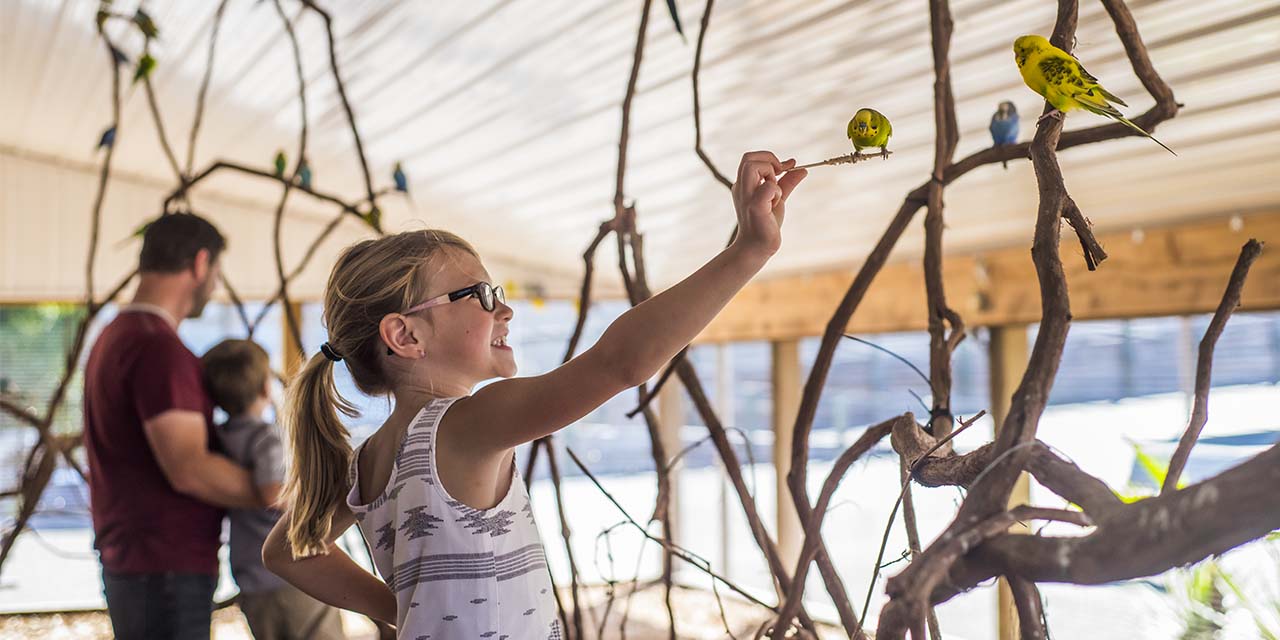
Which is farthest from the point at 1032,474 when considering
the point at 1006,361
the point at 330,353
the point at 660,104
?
the point at 1006,361

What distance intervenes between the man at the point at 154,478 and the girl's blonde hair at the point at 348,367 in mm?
634

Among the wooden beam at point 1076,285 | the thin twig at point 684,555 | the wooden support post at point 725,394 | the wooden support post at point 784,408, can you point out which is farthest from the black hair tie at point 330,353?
the wooden support post at point 725,394

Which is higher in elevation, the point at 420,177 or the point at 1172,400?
the point at 420,177

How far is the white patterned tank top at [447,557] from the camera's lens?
3.28 ft

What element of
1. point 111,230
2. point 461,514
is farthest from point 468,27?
point 111,230

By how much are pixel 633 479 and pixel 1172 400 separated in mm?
5367

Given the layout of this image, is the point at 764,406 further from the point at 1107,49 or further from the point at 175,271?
the point at 175,271

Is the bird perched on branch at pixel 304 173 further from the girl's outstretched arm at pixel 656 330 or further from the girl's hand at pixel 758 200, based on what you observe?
the girl's hand at pixel 758 200

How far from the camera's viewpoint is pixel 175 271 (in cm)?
187

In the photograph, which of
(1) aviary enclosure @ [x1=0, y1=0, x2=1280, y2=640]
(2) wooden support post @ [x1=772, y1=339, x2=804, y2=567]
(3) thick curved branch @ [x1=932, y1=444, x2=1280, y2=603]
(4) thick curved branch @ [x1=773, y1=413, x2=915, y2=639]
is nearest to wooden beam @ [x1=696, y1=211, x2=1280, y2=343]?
(2) wooden support post @ [x1=772, y1=339, x2=804, y2=567]

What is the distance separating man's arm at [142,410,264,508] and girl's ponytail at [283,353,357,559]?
65cm

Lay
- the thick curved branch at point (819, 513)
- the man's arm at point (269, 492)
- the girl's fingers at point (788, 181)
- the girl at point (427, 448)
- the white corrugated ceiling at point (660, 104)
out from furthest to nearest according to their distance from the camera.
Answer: the white corrugated ceiling at point (660, 104)
the man's arm at point (269, 492)
the thick curved branch at point (819, 513)
the girl at point (427, 448)
the girl's fingers at point (788, 181)

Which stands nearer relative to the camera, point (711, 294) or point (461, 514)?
point (711, 294)

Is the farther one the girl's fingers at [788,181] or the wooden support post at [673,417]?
the wooden support post at [673,417]
